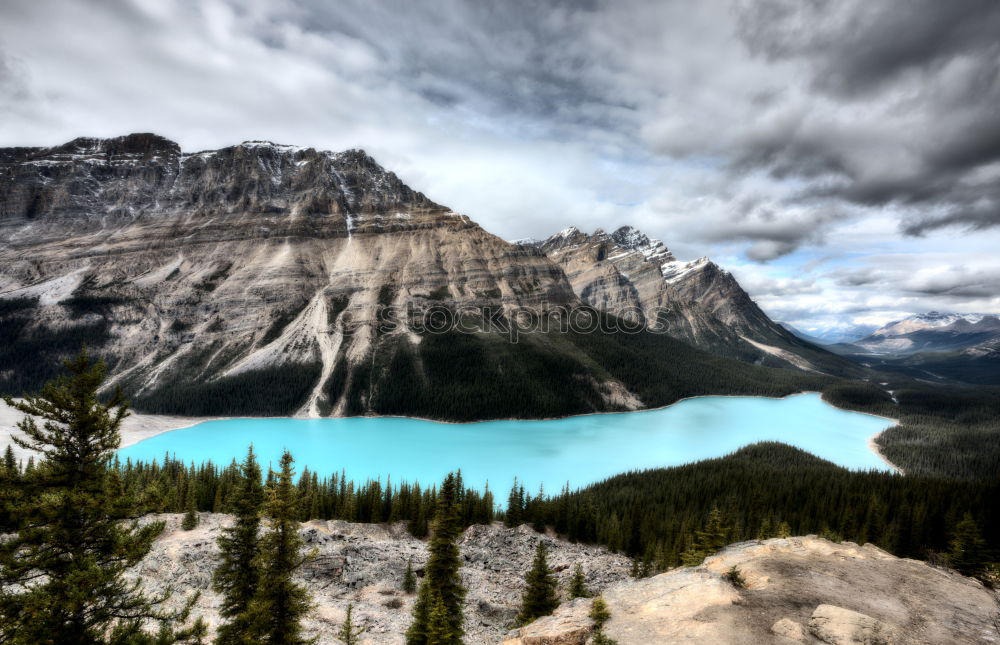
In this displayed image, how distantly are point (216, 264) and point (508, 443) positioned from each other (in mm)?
134896

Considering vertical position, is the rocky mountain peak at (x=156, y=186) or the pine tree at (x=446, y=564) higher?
the rocky mountain peak at (x=156, y=186)

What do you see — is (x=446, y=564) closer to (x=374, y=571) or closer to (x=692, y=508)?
(x=374, y=571)

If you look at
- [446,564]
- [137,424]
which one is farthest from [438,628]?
[137,424]

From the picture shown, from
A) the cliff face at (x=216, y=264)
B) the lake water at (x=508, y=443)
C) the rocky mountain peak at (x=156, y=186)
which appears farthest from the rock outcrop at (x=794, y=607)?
the rocky mountain peak at (x=156, y=186)

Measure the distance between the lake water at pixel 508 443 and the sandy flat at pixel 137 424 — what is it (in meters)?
3.66

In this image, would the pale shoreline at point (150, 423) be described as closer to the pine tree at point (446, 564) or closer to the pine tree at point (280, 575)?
the pine tree at point (446, 564)

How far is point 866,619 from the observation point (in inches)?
469

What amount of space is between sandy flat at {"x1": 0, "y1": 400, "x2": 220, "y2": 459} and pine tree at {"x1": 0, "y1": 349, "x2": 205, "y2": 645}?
308 feet

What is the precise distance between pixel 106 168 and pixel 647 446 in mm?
240200

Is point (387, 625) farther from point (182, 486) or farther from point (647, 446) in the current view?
point (647, 446)


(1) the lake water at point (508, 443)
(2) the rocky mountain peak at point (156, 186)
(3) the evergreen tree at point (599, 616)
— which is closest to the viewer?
(3) the evergreen tree at point (599, 616)

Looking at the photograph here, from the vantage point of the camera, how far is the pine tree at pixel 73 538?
994 centimetres

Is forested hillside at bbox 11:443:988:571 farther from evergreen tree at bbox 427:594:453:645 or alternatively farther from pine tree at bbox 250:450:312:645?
pine tree at bbox 250:450:312:645

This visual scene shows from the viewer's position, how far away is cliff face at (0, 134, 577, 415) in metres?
143
